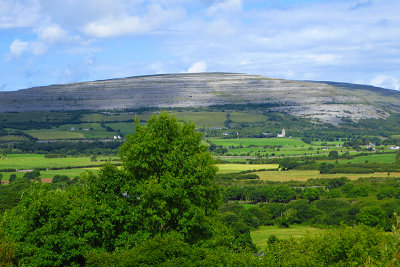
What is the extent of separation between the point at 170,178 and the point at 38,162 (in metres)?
117

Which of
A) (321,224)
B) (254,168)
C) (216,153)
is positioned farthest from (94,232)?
(216,153)

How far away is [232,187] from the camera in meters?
97.7

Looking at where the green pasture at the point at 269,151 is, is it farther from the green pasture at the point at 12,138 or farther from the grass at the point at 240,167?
the green pasture at the point at 12,138

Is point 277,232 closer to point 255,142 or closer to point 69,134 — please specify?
point 255,142

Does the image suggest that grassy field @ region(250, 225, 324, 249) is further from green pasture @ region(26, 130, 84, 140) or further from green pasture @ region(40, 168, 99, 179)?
green pasture @ region(26, 130, 84, 140)

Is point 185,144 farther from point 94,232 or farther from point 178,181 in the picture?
point 94,232

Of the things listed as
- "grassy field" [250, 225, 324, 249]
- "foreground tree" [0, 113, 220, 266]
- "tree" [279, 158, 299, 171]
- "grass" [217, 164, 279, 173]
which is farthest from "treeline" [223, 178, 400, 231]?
"foreground tree" [0, 113, 220, 266]

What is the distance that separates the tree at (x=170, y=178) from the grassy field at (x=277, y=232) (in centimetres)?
3427

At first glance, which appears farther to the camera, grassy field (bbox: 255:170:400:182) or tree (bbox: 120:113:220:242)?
grassy field (bbox: 255:170:400:182)

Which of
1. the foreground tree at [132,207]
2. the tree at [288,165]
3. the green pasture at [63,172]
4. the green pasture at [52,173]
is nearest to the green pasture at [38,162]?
the green pasture at [63,172]

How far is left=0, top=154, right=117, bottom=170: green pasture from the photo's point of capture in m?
131

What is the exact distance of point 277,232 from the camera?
7069cm

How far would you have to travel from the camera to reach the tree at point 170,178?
28.8 metres

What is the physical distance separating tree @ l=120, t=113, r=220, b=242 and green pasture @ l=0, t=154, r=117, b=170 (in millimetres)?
95189
